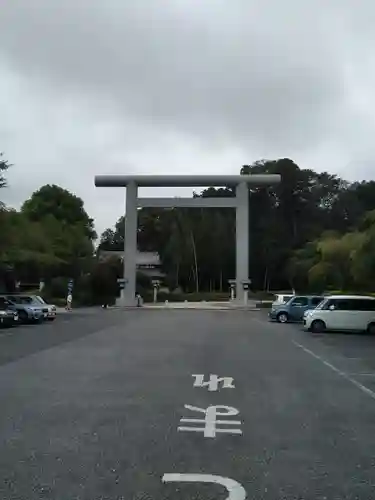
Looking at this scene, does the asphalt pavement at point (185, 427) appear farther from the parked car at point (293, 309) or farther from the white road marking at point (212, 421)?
the parked car at point (293, 309)

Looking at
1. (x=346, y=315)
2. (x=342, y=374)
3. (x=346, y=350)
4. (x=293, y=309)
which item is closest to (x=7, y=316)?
(x=346, y=315)

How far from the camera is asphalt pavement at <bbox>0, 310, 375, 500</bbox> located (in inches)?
244

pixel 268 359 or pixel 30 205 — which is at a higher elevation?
pixel 30 205

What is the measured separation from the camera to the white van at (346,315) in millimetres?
30406

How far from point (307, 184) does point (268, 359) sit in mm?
84269

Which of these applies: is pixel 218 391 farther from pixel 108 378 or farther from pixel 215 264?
pixel 215 264

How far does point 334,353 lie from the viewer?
2052cm

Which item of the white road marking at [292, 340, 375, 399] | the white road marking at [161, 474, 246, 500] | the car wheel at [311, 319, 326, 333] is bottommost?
the white road marking at [161, 474, 246, 500]

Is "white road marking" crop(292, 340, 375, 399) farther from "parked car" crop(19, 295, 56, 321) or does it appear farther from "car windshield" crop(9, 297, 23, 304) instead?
"car windshield" crop(9, 297, 23, 304)

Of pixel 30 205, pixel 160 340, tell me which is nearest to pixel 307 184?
pixel 30 205

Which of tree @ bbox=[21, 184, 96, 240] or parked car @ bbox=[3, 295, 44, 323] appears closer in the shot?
parked car @ bbox=[3, 295, 44, 323]

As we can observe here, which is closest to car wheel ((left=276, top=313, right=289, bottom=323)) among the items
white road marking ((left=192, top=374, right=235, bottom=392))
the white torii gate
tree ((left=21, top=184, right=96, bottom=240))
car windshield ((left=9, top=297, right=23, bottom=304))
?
car windshield ((left=9, top=297, right=23, bottom=304))

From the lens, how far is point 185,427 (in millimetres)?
8828

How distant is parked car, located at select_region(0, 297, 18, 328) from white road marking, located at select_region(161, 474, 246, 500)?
27.6 m
